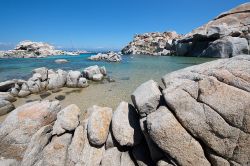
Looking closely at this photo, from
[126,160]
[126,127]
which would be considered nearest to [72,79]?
[126,127]

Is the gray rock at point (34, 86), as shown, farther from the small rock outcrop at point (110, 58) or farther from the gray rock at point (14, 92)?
the small rock outcrop at point (110, 58)

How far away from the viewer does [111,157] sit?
7.51m

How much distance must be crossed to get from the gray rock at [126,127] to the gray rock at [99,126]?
0.50m

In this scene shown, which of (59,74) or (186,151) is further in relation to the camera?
(59,74)

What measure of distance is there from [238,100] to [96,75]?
23.1m

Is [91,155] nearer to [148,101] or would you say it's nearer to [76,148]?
[76,148]

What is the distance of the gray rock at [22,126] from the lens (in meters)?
8.95

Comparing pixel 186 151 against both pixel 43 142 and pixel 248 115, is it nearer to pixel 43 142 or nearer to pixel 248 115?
pixel 248 115

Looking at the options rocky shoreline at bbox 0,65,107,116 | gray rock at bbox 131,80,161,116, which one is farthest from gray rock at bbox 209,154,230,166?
rocky shoreline at bbox 0,65,107,116

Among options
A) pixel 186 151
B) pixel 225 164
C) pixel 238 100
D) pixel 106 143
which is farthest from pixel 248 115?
pixel 106 143

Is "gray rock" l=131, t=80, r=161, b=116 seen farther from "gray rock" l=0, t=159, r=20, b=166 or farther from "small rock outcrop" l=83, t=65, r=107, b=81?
"small rock outcrop" l=83, t=65, r=107, b=81

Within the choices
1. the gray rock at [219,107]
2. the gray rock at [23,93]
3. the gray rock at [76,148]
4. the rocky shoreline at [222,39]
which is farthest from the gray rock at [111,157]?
the rocky shoreline at [222,39]

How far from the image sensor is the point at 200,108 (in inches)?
230

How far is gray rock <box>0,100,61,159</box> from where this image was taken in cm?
895
